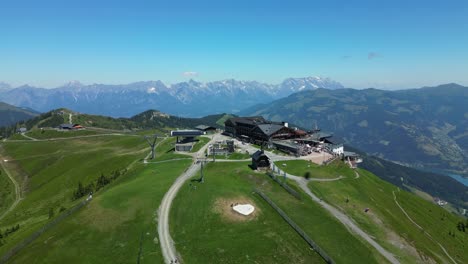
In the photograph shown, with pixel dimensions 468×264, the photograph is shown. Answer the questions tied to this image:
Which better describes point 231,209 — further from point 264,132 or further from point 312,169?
point 264,132

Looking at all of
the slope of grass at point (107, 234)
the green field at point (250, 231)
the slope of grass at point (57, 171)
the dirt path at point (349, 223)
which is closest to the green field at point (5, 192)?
the slope of grass at point (57, 171)

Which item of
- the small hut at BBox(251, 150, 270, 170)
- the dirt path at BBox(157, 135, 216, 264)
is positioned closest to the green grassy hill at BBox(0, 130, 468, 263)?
the dirt path at BBox(157, 135, 216, 264)

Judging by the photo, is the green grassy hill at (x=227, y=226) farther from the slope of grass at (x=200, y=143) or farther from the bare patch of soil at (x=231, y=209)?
the slope of grass at (x=200, y=143)

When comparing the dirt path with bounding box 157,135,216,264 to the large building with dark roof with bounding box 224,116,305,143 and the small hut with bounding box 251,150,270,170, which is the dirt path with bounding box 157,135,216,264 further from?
the large building with dark roof with bounding box 224,116,305,143

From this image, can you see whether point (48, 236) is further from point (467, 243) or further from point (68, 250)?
point (467, 243)

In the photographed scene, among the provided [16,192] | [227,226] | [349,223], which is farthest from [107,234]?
[16,192]
